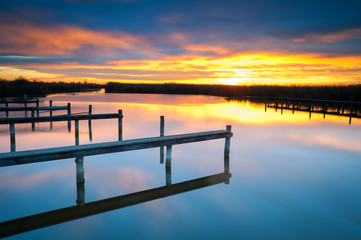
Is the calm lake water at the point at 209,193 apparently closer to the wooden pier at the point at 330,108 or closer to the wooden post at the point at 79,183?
the wooden post at the point at 79,183

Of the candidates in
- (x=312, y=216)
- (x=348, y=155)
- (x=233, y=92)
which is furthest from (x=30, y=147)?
(x=233, y=92)

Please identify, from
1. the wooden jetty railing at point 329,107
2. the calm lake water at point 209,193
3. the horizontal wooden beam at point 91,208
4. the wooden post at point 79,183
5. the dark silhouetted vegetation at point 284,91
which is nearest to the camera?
the horizontal wooden beam at point 91,208

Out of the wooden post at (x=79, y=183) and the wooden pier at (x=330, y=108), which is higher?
the wooden pier at (x=330, y=108)

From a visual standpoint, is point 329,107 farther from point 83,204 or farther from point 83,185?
point 83,204

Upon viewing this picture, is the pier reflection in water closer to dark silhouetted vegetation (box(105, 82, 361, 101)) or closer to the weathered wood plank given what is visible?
the weathered wood plank

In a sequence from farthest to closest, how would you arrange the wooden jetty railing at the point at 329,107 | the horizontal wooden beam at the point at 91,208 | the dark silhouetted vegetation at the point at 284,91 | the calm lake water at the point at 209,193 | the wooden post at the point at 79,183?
the dark silhouetted vegetation at the point at 284,91 → the wooden jetty railing at the point at 329,107 → the wooden post at the point at 79,183 → the calm lake water at the point at 209,193 → the horizontal wooden beam at the point at 91,208

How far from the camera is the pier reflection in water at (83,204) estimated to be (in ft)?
20.3

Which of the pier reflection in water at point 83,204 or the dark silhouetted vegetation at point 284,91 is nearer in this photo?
the pier reflection in water at point 83,204

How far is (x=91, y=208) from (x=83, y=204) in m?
0.35

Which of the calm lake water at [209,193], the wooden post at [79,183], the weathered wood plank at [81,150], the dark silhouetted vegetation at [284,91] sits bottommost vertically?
the calm lake water at [209,193]

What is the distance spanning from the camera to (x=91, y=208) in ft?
23.0

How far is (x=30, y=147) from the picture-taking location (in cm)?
1446

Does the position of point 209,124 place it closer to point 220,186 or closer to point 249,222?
point 220,186

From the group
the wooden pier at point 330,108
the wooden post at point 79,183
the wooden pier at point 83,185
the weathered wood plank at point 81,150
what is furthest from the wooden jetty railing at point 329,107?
the wooden post at point 79,183
